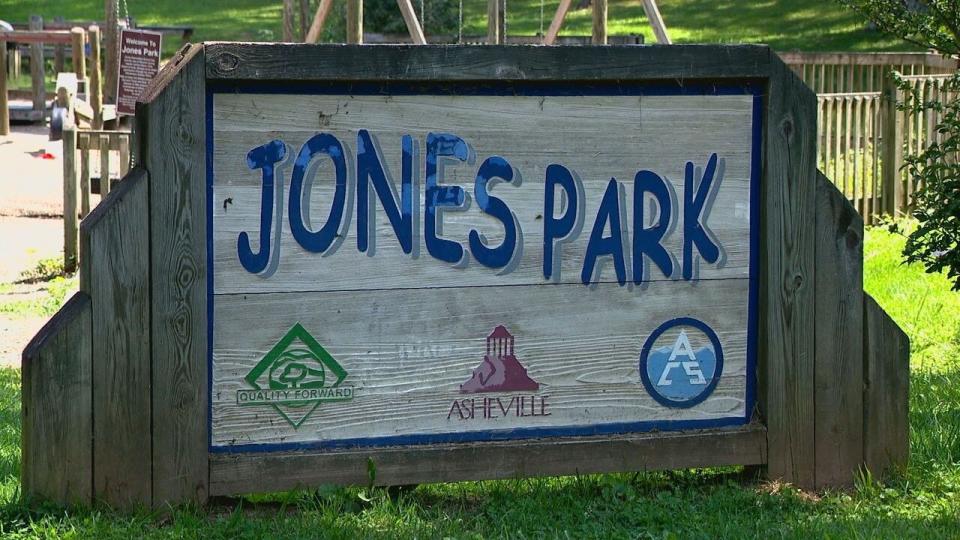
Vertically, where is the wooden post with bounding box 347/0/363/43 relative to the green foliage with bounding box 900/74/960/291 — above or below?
above

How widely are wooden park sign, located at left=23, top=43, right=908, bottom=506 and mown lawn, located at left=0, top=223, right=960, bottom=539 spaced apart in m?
0.09

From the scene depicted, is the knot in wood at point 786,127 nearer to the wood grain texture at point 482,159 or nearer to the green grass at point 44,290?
the wood grain texture at point 482,159

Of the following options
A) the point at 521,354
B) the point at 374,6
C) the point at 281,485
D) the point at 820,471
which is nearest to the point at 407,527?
the point at 281,485

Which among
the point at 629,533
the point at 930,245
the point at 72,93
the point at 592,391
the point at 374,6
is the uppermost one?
the point at 374,6

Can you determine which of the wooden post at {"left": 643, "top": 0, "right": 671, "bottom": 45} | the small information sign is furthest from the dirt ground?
the wooden post at {"left": 643, "top": 0, "right": 671, "bottom": 45}

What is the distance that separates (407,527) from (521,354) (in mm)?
637

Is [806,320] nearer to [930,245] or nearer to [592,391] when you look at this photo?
[592,391]

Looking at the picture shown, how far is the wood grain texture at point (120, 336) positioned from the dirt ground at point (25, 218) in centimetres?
427

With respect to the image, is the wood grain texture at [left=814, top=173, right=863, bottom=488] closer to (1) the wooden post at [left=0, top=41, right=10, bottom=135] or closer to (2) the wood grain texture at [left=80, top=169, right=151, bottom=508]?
(2) the wood grain texture at [left=80, top=169, right=151, bottom=508]

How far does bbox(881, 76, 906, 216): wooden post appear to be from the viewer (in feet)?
40.0

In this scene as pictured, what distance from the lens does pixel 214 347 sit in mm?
3762

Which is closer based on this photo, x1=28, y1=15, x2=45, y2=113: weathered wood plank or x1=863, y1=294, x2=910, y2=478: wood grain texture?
x1=863, y1=294, x2=910, y2=478: wood grain texture

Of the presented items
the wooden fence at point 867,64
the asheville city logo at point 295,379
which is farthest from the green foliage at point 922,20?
the wooden fence at point 867,64

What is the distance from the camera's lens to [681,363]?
4137mm
